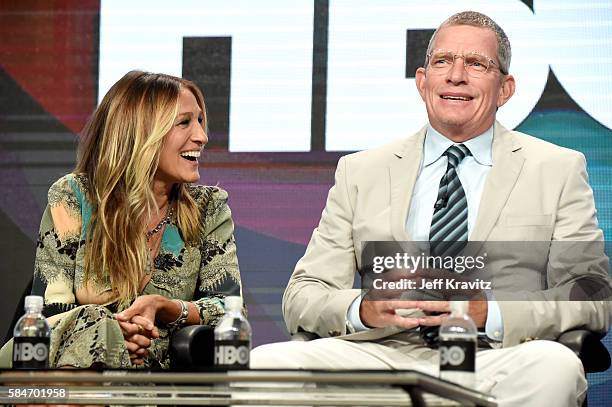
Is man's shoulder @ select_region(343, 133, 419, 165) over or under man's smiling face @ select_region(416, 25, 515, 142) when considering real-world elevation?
under

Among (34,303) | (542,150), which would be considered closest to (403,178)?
(542,150)

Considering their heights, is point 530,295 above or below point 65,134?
below

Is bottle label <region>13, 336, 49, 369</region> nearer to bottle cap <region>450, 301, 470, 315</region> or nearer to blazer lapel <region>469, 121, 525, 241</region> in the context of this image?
bottle cap <region>450, 301, 470, 315</region>

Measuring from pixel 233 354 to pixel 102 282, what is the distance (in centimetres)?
115

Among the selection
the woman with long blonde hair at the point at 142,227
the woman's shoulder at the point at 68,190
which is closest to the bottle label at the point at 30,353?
the woman with long blonde hair at the point at 142,227

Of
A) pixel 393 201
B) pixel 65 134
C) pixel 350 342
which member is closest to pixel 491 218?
pixel 393 201

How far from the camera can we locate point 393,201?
4.02 metres

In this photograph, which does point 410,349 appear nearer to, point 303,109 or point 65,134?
point 303,109

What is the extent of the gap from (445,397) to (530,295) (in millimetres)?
1142

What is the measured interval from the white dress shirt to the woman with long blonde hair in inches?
26.2

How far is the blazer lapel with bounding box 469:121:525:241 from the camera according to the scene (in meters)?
3.91

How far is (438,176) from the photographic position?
4090 mm

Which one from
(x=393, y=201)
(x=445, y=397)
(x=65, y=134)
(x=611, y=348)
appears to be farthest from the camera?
(x=65, y=134)

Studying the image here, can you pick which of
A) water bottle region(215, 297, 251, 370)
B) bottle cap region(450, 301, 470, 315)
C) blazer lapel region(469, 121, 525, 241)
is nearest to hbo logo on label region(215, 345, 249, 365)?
water bottle region(215, 297, 251, 370)
